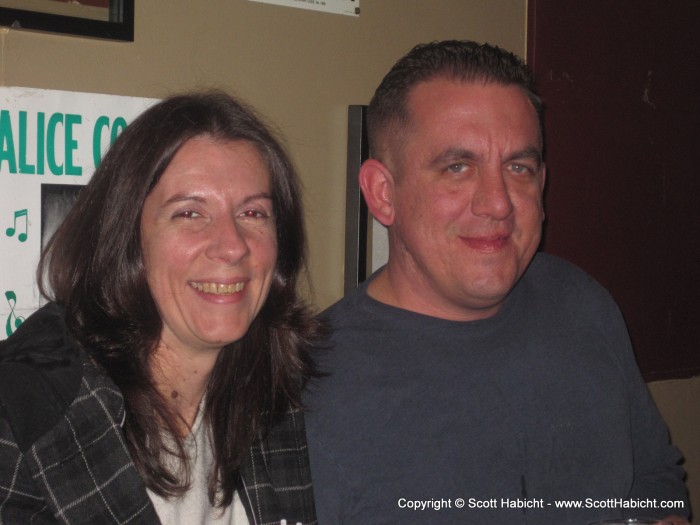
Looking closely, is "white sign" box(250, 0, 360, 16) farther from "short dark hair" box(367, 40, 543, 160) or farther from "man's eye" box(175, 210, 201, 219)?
"man's eye" box(175, 210, 201, 219)

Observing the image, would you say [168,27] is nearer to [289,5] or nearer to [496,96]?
[289,5]

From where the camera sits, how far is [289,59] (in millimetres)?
2016

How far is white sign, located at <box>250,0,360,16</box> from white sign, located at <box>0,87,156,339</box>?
0.51 metres

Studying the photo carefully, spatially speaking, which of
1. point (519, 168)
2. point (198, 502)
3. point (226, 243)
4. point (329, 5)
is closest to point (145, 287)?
point (226, 243)

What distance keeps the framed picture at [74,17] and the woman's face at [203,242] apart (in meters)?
0.40

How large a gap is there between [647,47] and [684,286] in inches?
32.6

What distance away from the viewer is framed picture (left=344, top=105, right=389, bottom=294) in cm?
209

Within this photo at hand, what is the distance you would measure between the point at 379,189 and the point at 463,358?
411 mm

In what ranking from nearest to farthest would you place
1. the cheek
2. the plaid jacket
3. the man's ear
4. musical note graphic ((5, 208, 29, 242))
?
the plaid jacket
the cheek
musical note graphic ((5, 208, 29, 242))
the man's ear

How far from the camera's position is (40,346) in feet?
4.63

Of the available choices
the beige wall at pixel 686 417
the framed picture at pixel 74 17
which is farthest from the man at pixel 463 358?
the beige wall at pixel 686 417

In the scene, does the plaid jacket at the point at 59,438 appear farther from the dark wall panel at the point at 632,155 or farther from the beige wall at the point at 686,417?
the beige wall at the point at 686,417

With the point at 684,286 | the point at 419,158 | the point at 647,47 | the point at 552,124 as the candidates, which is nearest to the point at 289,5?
the point at 419,158

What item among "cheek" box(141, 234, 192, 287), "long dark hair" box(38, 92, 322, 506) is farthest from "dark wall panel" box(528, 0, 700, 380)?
"cheek" box(141, 234, 192, 287)
